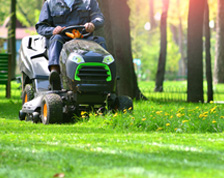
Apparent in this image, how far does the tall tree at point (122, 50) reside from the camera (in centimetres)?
1305

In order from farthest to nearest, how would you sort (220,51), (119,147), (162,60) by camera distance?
(220,51), (162,60), (119,147)

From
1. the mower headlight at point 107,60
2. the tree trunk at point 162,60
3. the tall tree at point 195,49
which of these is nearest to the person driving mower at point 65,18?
the mower headlight at point 107,60

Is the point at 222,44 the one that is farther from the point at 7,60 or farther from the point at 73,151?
the point at 73,151

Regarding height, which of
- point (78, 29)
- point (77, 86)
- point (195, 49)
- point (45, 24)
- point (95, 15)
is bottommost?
point (77, 86)

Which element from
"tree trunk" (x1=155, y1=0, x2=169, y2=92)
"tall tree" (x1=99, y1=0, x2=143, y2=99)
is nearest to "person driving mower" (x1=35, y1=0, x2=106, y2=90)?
"tall tree" (x1=99, y1=0, x2=143, y2=99)

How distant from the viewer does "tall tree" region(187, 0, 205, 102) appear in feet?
42.5

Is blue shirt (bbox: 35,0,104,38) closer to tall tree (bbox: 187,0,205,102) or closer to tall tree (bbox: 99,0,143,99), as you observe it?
tall tree (bbox: 99,0,143,99)

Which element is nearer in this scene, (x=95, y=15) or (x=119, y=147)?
(x=119, y=147)

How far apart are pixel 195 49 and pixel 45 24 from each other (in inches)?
221

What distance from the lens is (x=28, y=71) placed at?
29.1 ft

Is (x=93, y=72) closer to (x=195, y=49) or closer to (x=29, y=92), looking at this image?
(x=29, y=92)

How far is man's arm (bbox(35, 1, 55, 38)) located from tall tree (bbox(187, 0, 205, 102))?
5.44m

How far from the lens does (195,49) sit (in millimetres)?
13039

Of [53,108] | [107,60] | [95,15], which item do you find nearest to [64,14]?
[95,15]
